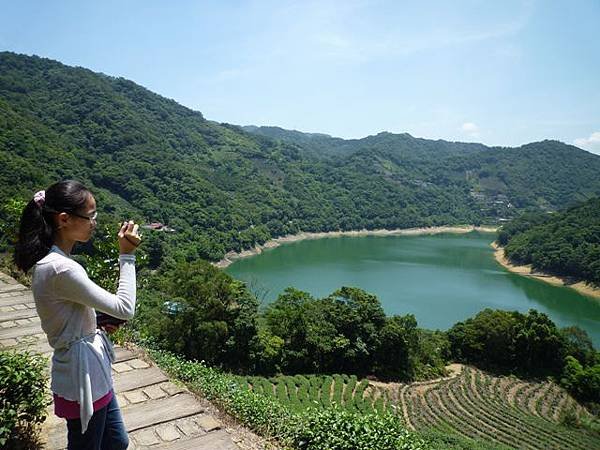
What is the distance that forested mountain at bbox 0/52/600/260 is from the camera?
48.7 metres

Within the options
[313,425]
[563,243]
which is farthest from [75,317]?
[563,243]

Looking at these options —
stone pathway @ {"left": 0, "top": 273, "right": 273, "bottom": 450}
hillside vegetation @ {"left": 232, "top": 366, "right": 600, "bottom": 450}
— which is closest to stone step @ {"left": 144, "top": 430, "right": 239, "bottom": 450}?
stone pathway @ {"left": 0, "top": 273, "right": 273, "bottom": 450}

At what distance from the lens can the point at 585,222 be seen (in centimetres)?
5334

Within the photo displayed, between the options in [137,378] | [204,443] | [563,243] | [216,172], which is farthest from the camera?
[216,172]

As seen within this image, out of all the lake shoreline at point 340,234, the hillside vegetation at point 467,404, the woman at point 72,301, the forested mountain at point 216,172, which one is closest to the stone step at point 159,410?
the woman at point 72,301

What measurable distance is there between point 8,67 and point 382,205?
7605 centimetres

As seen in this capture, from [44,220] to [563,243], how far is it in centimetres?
5668

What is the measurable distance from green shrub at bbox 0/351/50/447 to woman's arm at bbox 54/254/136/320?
0.99 m

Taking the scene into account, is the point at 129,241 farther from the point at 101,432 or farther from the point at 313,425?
the point at 313,425

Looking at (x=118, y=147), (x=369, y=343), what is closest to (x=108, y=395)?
(x=369, y=343)

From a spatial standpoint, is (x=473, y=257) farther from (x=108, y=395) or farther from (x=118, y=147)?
(x=108, y=395)

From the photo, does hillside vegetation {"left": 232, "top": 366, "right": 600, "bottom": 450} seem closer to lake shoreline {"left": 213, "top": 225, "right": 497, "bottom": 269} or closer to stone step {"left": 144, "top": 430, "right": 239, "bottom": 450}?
stone step {"left": 144, "top": 430, "right": 239, "bottom": 450}

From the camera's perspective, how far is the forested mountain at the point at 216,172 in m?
48.7

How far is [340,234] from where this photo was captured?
72.5 meters
